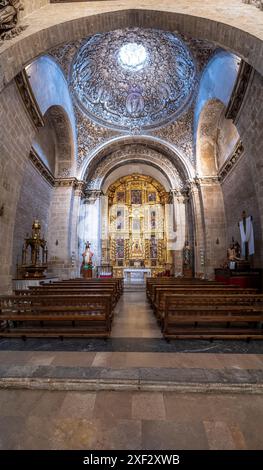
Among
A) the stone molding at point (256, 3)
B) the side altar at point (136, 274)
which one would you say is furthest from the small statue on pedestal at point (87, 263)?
the stone molding at point (256, 3)

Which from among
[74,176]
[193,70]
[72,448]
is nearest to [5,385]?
[72,448]

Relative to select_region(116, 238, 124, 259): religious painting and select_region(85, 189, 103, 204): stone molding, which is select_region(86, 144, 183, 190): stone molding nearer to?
select_region(85, 189, 103, 204): stone molding

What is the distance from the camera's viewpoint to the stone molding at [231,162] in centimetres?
963

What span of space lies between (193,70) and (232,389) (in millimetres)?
14107

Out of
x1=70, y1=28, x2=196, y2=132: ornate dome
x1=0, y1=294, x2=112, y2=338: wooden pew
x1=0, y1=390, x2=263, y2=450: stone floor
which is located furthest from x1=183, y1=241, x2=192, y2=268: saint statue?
x1=0, y1=390, x2=263, y2=450: stone floor

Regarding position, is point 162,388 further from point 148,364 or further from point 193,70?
point 193,70

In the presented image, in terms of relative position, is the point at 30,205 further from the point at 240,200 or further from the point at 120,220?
the point at 120,220

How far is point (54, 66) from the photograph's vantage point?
9727mm

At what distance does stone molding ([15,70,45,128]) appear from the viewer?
241 inches

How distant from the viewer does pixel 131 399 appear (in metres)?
2.11

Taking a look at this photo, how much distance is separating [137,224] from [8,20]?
612 inches

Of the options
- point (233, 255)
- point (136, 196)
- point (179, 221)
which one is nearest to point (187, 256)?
point (179, 221)

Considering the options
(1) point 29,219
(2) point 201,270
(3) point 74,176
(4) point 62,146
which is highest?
(4) point 62,146

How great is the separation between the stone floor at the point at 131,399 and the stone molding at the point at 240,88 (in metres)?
6.37
